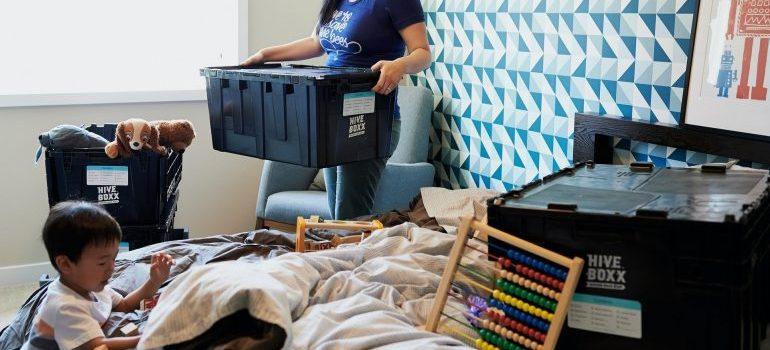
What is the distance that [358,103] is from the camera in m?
2.83

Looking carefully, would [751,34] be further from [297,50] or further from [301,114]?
[297,50]

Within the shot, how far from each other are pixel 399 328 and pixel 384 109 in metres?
1.18

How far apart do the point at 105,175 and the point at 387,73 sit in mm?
1052

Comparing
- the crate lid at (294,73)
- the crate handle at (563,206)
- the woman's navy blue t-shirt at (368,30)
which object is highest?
the woman's navy blue t-shirt at (368,30)

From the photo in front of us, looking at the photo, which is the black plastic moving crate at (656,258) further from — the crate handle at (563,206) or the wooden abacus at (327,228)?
the wooden abacus at (327,228)

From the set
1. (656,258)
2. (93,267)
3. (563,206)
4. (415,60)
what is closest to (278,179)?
(415,60)

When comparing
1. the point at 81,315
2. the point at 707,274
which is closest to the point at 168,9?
the point at 81,315

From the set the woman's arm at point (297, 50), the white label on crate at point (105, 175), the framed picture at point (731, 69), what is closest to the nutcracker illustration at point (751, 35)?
the framed picture at point (731, 69)

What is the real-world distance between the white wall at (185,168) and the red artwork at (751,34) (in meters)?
2.44

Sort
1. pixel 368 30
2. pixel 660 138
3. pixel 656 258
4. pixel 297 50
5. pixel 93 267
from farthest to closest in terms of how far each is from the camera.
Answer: pixel 297 50, pixel 660 138, pixel 368 30, pixel 93 267, pixel 656 258

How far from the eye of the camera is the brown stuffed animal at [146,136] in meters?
2.98

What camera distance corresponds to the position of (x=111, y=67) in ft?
14.1

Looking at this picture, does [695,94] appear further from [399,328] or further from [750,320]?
[399,328]

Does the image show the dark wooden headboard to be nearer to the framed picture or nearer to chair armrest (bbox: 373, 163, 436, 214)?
the framed picture
